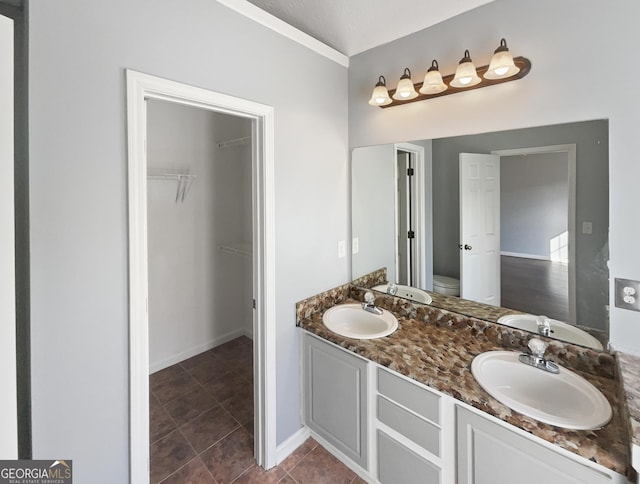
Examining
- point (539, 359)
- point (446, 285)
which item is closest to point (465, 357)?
point (539, 359)

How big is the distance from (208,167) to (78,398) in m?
2.33

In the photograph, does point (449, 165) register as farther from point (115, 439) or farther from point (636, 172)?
point (115, 439)

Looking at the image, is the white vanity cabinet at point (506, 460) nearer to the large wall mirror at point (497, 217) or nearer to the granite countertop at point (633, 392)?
the granite countertop at point (633, 392)

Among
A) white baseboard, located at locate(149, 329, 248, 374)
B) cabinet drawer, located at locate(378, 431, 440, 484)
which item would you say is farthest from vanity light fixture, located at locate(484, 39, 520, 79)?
white baseboard, located at locate(149, 329, 248, 374)

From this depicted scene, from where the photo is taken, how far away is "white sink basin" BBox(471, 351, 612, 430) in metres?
1.02

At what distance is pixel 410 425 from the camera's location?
1364mm

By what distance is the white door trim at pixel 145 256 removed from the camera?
1.18 m

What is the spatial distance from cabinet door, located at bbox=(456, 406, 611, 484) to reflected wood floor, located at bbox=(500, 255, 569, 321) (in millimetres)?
700

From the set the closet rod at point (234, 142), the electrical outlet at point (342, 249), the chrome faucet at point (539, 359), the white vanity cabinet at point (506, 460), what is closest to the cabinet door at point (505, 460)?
the white vanity cabinet at point (506, 460)

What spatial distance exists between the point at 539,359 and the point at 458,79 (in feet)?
4.43

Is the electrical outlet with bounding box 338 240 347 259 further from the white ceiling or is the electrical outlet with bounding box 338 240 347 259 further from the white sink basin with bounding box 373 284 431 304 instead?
the white ceiling

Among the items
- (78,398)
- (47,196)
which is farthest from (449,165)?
(78,398)

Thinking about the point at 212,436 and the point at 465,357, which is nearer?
the point at 465,357

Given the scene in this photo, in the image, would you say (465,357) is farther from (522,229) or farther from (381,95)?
(381,95)
